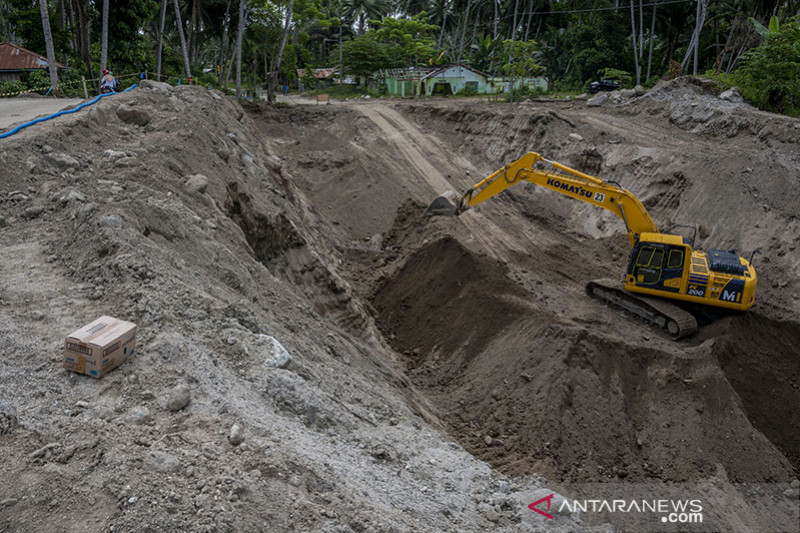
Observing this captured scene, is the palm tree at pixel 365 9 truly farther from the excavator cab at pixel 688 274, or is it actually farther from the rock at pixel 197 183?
the excavator cab at pixel 688 274

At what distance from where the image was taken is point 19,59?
95.3 feet

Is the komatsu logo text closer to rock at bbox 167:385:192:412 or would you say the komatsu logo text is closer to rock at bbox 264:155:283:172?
rock at bbox 167:385:192:412

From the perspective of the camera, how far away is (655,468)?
9719mm

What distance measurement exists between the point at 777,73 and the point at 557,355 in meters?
17.9

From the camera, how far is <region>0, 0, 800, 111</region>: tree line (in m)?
29.5

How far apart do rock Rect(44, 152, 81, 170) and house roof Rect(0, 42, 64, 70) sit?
71.6 feet

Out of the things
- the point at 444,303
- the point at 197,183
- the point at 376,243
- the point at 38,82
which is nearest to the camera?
the point at 197,183

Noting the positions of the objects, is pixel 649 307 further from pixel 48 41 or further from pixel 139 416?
pixel 48 41

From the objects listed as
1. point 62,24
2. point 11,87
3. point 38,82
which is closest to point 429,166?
point 38,82

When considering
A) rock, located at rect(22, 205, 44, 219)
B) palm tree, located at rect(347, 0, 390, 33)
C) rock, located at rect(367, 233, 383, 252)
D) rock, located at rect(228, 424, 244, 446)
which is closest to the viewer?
rock, located at rect(228, 424, 244, 446)

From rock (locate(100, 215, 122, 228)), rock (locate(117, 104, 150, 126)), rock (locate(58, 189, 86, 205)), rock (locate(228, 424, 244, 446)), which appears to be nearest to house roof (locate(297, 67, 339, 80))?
rock (locate(117, 104, 150, 126))

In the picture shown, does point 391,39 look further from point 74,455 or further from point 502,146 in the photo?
point 74,455

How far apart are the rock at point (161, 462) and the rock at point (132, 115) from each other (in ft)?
38.0

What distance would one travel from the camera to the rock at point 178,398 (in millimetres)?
5816
